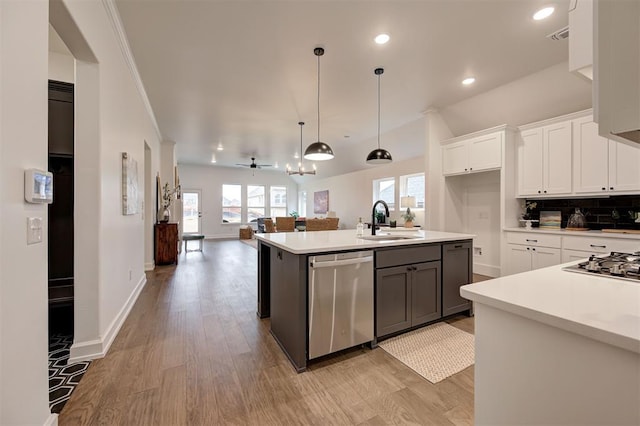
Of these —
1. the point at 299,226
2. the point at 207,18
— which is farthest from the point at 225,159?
the point at 207,18

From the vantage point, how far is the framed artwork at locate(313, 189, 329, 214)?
1045 centimetres

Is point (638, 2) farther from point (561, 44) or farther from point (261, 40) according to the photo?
point (561, 44)

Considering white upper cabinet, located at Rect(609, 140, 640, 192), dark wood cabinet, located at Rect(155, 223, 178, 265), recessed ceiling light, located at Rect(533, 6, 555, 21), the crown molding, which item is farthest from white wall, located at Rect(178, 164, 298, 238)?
white upper cabinet, located at Rect(609, 140, 640, 192)

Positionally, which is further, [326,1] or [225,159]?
[225,159]

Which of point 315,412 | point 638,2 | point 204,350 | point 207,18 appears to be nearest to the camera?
point 638,2

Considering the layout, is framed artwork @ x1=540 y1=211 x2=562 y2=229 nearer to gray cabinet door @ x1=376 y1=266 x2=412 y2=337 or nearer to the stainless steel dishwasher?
gray cabinet door @ x1=376 y1=266 x2=412 y2=337

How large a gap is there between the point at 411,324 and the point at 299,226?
719cm

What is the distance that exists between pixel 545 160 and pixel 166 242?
21.5 ft

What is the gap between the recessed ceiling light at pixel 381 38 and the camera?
2735mm

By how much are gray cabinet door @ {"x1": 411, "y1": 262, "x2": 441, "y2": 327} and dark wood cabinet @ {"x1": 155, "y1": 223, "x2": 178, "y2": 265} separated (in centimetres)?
482

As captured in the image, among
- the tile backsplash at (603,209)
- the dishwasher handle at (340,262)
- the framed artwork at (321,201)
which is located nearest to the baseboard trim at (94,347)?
the dishwasher handle at (340,262)

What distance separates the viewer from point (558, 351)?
2.65 feet

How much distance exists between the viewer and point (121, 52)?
2836 millimetres

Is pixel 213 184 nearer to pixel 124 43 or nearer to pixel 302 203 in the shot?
pixel 302 203
